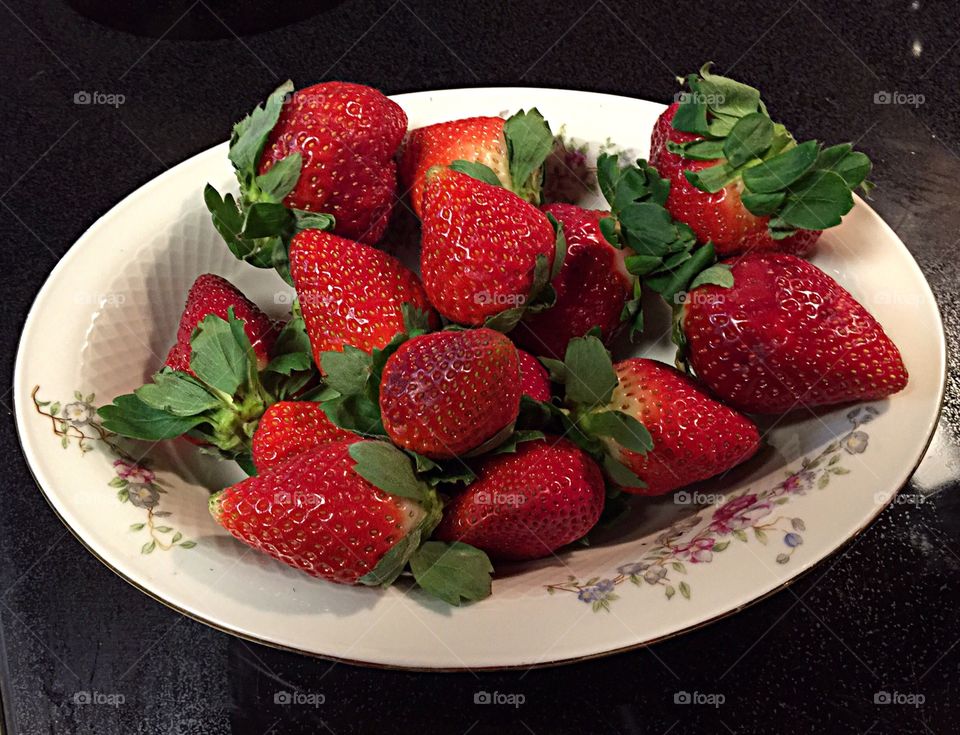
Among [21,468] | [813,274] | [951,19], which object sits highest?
[951,19]

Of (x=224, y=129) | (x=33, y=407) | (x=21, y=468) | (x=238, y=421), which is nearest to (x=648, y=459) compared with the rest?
(x=238, y=421)

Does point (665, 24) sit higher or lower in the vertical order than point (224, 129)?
higher

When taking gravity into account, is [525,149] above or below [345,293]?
above

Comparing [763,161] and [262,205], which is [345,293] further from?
[763,161]

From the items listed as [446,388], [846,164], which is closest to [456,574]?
[446,388]

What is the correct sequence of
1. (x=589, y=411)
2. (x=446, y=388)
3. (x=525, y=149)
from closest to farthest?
1. (x=446, y=388)
2. (x=589, y=411)
3. (x=525, y=149)

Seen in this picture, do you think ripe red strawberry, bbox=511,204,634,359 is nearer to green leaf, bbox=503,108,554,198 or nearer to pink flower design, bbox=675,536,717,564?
green leaf, bbox=503,108,554,198

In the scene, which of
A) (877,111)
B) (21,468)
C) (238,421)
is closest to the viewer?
(238,421)

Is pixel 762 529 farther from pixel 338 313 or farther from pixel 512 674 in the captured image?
pixel 338 313
